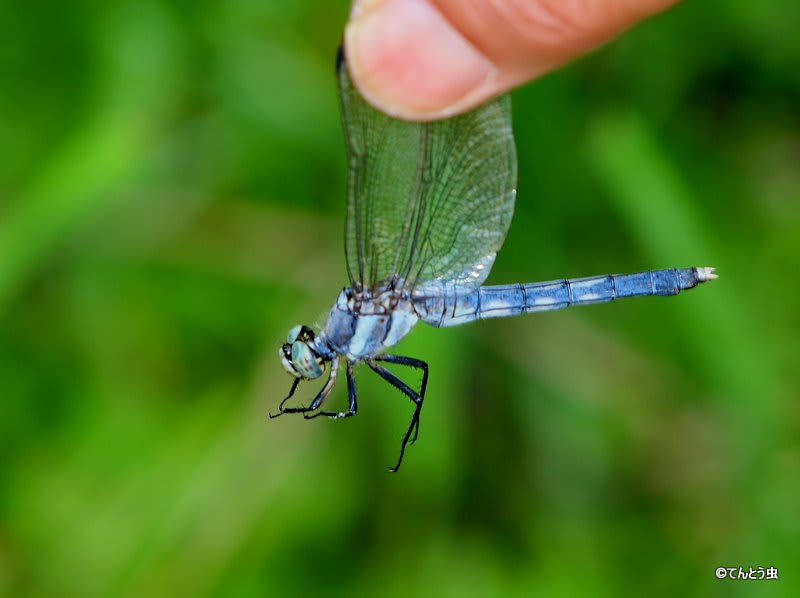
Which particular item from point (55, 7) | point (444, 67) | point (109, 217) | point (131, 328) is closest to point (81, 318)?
point (131, 328)

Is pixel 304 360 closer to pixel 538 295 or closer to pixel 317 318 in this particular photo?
pixel 317 318

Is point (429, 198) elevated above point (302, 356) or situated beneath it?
elevated above

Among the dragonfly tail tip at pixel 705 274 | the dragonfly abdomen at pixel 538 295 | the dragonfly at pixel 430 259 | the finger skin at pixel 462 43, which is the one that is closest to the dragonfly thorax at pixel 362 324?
the dragonfly at pixel 430 259

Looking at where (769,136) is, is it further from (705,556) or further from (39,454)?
(39,454)

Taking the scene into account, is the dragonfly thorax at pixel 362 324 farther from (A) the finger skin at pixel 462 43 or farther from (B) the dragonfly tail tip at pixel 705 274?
(B) the dragonfly tail tip at pixel 705 274

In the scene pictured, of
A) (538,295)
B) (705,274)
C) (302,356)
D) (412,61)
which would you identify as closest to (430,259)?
(538,295)

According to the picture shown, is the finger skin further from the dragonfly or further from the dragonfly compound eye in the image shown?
the dragonfly compound eye
